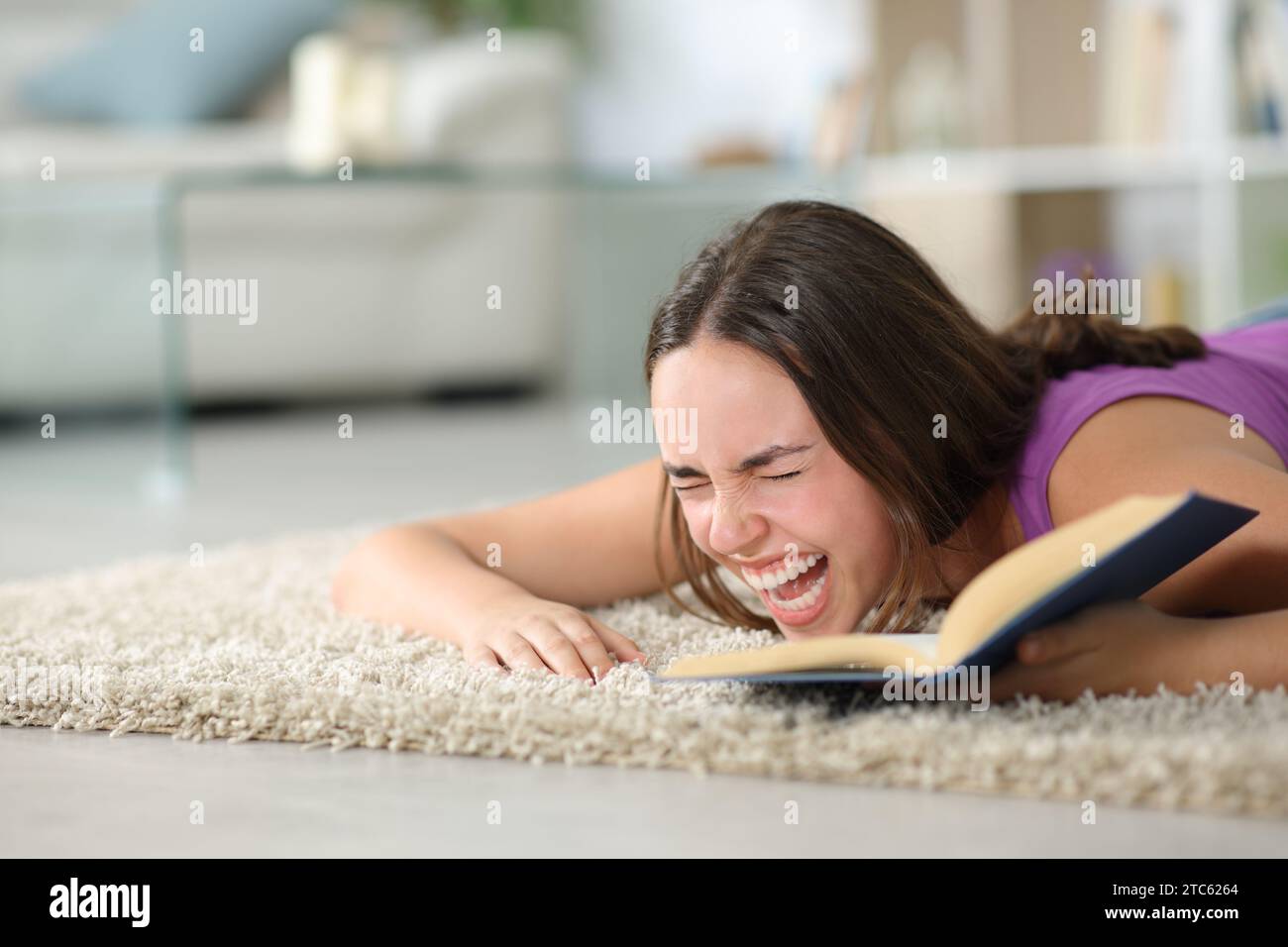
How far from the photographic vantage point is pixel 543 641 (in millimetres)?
1043

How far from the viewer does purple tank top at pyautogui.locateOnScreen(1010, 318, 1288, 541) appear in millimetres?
1064

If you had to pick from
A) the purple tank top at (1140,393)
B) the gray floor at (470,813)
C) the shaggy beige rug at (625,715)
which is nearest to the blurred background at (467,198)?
the shaggy beige rug at (625,715)

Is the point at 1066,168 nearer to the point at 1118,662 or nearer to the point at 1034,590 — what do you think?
the point at 1118,662

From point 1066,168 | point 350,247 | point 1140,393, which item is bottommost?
point 1140,393

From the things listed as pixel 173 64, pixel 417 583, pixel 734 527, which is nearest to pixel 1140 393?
pixel 734 527

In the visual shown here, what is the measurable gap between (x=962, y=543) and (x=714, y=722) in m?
0.30

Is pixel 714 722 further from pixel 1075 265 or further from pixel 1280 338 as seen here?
pixel 1075 265

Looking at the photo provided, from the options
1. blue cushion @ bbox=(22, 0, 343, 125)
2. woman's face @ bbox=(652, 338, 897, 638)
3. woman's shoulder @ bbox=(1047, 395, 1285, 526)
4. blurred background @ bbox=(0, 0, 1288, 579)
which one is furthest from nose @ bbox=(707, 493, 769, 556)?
blue cushion @ bbox=(22, 0, 343, 125)

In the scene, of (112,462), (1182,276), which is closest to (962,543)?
(112,462)

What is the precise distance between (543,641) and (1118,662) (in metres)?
0.37

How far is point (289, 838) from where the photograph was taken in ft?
2.56

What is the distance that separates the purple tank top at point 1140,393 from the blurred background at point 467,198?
4.75 ft

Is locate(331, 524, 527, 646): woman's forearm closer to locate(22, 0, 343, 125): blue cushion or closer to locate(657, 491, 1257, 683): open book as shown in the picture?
locate(657, 491, 1257, 683): open book

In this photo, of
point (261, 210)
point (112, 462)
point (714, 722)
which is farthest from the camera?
point (261, 210)
